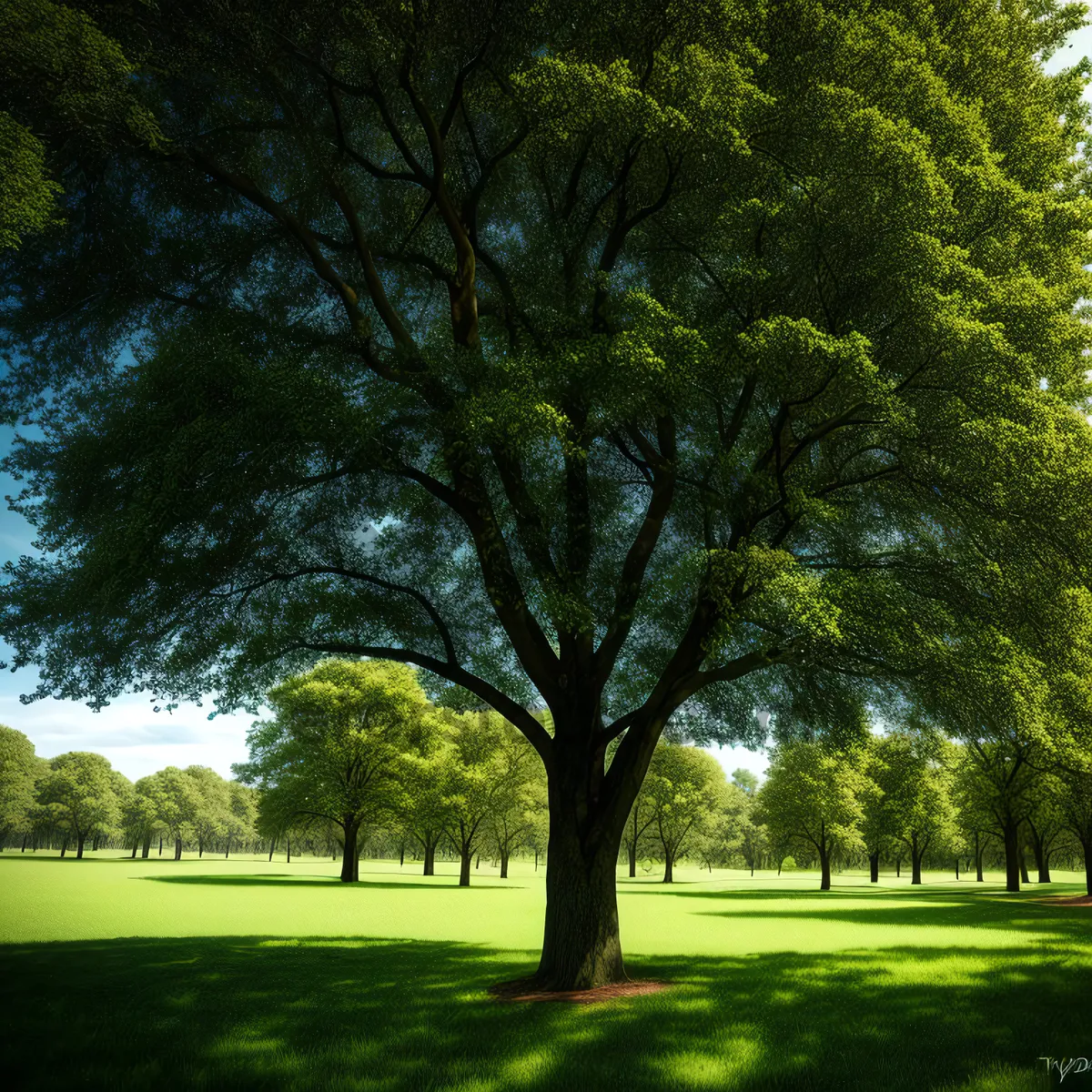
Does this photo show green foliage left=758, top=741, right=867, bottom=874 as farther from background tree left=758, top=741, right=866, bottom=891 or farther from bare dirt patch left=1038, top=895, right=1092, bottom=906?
bare dirt patch left=1038, top=895, right=1092, bottom=906

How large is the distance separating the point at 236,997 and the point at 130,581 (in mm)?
7054

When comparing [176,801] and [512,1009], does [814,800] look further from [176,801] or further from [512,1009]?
[176,801]

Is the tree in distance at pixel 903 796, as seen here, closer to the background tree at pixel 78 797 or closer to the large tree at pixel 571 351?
the large tree at pixel 571 351

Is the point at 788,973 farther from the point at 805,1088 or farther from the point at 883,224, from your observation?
the point at 883,224

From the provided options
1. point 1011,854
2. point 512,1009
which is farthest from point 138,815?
point 512,1009

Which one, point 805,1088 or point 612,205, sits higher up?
point 612,205

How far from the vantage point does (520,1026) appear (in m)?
10.1

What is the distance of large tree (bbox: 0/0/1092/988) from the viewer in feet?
35.0

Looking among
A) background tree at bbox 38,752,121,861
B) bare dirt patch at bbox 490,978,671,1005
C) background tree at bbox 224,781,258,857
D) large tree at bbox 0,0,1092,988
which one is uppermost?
large tree at bbox 0,0,1092,988

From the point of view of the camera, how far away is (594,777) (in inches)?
543

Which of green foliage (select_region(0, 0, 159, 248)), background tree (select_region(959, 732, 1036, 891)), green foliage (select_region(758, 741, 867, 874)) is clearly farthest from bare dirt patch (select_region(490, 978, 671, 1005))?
green foliage (select_region(758, 741, 867, 874))

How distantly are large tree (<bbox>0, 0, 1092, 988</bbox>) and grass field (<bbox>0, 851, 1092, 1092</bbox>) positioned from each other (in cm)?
301

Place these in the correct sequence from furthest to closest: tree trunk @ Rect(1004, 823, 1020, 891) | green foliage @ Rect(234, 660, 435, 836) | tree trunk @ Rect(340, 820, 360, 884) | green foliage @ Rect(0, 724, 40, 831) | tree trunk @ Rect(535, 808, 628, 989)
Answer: green foliage @ Rect(0, 724, 40, 831), tree trunk @ Rect(340, 820, 360, 884), green foliage @ Rect(234, 660, 435, 836), tree trunk @ Rect(1004, 823, 1020, 891), tree trunk @ Rect(535, 808, 628, 989)

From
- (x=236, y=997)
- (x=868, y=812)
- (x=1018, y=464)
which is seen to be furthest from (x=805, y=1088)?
(x=868, y=812)
